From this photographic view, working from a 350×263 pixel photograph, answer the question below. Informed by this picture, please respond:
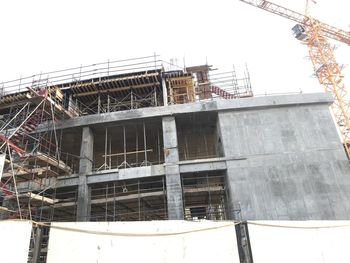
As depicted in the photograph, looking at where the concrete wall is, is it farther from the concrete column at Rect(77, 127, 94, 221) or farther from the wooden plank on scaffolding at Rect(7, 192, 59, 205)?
the wooden plank on scaffolding at Rect(7, 192, 59, 205)

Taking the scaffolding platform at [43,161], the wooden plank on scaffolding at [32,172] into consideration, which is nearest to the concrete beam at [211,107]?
the scaffolding platform at [43,161]

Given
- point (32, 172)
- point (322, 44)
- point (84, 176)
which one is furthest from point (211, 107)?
point (322, 44)

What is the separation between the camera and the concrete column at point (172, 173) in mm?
14719

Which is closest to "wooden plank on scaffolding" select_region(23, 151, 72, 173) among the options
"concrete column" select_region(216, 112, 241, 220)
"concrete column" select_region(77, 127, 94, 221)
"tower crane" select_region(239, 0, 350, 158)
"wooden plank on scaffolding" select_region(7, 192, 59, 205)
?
"concrete column" select_region(77, 127, 94, 221)

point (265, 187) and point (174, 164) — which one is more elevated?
point (174, 164)

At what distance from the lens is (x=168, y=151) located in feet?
54.2

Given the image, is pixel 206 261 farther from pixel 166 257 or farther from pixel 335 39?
pixel 335 39

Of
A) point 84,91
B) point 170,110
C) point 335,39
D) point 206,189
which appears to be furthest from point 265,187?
point 335,39

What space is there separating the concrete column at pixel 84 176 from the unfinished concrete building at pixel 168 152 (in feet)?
0.19

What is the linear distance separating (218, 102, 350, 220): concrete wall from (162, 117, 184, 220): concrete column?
2.75 metres

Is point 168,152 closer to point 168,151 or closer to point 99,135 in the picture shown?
point 168,151

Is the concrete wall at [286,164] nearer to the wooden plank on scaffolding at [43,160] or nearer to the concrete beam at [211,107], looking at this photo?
the concrete beam at [211,107]

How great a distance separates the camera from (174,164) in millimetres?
16094

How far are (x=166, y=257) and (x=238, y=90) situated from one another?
21.0 m
